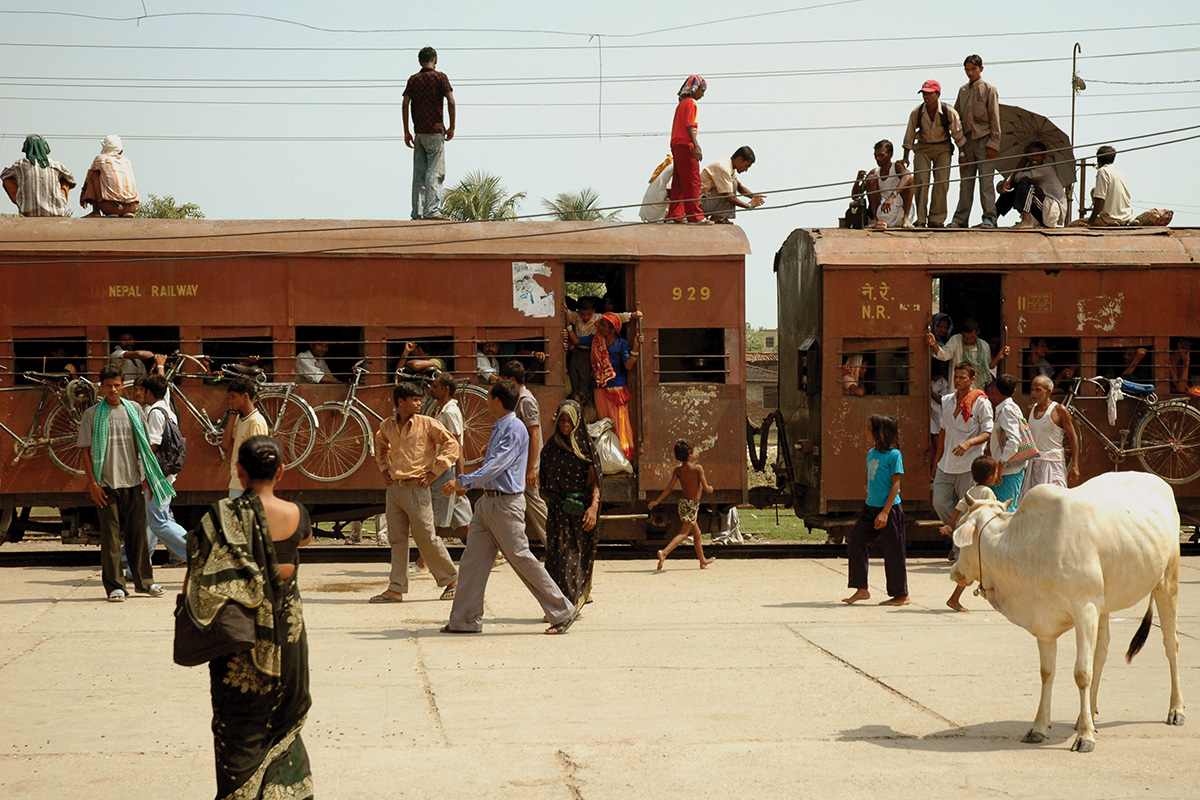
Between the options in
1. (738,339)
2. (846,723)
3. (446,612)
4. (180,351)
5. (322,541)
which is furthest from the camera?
(322,541)

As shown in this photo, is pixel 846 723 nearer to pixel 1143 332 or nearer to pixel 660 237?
pixel 660 237

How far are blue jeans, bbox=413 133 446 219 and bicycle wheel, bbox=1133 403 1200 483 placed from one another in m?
7.65

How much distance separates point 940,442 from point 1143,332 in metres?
2.58

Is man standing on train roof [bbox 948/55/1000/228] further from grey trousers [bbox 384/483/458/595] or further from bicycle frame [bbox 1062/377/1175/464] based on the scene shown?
grey trousers [bbox 384/483/458/595]

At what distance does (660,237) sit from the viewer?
463 inches

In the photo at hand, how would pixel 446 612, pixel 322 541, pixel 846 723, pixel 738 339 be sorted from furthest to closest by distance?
pixel 322 541 < pixel 738 339 < pixel 446 612 < pixel 846 723

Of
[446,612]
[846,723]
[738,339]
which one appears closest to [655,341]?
[738,339]

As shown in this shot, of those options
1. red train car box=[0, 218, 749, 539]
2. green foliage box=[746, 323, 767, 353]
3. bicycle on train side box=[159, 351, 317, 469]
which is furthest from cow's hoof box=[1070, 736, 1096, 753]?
green foliage box=[746, 323, 767, 353]

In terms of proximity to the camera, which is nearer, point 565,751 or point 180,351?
point 565,751

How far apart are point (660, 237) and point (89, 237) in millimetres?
5520

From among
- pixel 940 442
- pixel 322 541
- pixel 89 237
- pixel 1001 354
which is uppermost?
pixel 89 237

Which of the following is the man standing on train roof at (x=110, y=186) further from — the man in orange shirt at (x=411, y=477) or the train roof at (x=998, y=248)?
the train roof at (x=998, y=248)

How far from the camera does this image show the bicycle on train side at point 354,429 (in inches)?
433

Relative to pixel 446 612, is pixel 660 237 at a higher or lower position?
higher
